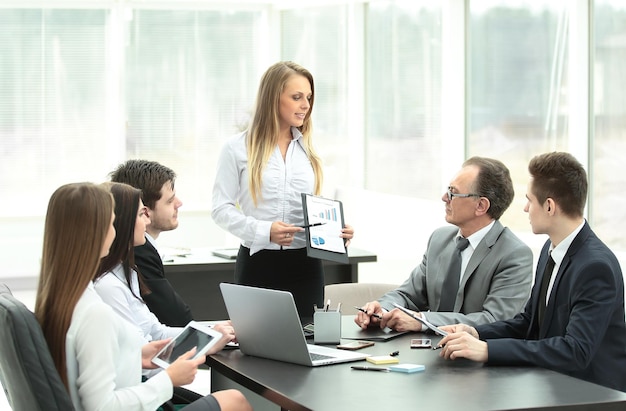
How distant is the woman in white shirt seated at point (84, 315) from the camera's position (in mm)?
2258

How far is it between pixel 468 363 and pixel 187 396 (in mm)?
1030

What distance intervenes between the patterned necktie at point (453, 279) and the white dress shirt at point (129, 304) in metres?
1.01

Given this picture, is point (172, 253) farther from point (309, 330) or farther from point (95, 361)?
point (95, 361)

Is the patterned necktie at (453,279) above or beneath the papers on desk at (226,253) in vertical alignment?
above

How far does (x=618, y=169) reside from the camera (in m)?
5.51

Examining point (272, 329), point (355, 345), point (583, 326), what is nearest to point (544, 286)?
point (583, 326)

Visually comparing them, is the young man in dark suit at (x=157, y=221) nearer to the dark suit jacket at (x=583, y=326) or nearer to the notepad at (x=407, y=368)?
the notepad at (x=407, y=368)

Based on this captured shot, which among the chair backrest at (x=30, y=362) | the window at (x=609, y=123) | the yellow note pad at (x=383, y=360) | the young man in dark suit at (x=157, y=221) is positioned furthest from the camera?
the window at (x=609, y=123)

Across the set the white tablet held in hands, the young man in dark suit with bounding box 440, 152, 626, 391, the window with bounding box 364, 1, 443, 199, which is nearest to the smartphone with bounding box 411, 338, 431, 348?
the young man in dark suit with bounding box 440, 152, 626, 391

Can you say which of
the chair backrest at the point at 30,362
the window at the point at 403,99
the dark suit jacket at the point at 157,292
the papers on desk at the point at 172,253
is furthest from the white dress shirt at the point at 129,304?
the window at the point at 403,99

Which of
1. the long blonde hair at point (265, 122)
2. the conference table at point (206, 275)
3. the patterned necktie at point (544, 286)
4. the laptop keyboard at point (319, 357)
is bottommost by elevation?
the conference table at point (206, 275)

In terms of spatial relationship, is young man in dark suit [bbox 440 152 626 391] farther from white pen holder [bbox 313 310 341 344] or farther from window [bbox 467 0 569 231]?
window [bbox 467 0 569 231]

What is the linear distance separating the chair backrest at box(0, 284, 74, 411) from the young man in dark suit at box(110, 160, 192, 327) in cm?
104

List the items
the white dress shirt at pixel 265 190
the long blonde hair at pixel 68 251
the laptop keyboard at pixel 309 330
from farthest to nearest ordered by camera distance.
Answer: the white dress shirt at pixel 265 190
the laptop keyboard at pixel 309 330
the long blonde hair at pixel 68 251
